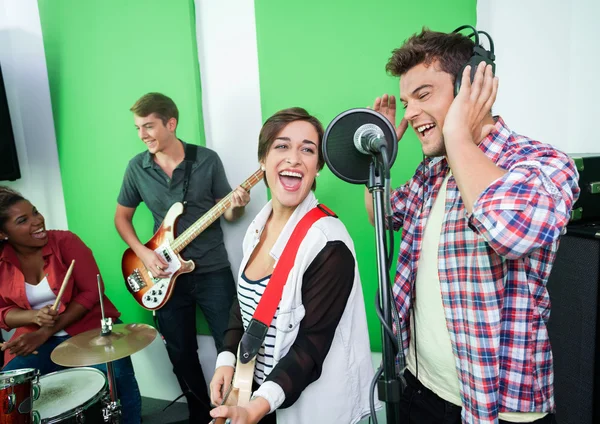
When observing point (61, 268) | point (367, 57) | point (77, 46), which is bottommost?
point (61, 268)

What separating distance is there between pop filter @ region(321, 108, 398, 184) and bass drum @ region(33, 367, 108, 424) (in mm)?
1471

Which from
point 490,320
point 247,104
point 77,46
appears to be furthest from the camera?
point 77,46

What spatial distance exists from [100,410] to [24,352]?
2.48ft

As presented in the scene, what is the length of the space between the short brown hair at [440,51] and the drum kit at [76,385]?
5.37ft

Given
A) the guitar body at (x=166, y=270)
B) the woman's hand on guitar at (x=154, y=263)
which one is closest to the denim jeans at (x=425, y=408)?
the guitar body at (x=166, y=270)

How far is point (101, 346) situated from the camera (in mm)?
1754

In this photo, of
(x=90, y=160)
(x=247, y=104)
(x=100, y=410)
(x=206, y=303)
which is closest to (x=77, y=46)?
(x=90, y=160)

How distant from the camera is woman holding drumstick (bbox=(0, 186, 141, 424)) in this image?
2080 mm

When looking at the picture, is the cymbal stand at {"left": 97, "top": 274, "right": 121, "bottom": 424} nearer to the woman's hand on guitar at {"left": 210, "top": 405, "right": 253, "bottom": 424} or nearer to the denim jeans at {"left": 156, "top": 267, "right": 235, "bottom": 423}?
the denim jeans at {"left": 156, "top": 267, "right": 235, "bottom": 423}

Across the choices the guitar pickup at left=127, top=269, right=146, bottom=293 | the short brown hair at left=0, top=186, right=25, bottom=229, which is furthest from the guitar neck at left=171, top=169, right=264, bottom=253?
the short brown hair at left=0, top=186, right=25, bottom=229

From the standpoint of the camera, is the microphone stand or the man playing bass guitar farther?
the man playing bass guitar

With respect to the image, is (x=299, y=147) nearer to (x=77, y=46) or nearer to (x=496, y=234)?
(x=496, y=234)

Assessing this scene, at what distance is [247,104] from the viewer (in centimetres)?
219

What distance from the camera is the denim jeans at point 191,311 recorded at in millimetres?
2277
